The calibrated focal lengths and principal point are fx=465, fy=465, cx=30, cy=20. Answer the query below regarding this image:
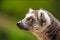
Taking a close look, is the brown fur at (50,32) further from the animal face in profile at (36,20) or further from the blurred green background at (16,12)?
the blurred green background at (16,12)

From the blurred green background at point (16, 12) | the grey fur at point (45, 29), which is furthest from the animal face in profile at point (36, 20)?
the blurred green background at point (16, 12)

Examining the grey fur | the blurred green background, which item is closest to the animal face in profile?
the grey fur

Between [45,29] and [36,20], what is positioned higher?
[36,20]

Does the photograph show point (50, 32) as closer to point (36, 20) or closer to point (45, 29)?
point (45, 29)

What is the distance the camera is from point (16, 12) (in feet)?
85.8

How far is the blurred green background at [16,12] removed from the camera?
831 inches

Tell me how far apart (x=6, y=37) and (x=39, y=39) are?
9559 mm

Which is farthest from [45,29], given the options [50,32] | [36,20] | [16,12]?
[16,12]

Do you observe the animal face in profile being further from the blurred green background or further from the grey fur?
the blurred green background

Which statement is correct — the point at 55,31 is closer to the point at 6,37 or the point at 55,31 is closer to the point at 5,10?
the point at 6,37

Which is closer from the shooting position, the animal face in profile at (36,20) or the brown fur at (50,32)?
the brown fur at (50,32)

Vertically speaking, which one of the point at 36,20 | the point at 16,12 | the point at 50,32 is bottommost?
the point at 50,32

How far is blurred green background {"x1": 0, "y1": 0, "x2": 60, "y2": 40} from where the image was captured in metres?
21.1

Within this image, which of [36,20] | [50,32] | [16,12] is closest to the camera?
[50,32]
